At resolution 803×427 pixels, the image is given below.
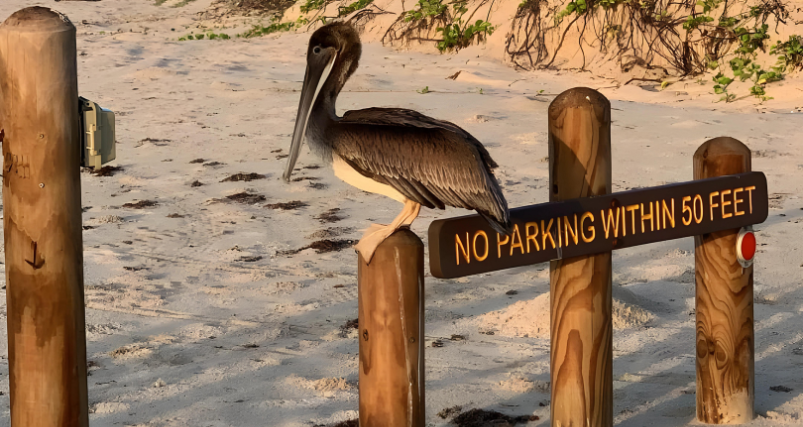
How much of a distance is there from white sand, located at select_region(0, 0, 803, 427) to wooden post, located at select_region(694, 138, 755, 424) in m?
0.14

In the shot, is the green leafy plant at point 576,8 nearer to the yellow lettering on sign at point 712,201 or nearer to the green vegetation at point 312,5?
the green vegetation at point 312,5

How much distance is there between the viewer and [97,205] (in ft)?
22.3

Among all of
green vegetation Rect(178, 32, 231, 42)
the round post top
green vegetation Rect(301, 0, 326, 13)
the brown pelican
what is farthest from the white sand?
green vegetation Rect(301, 0, 326, 13)

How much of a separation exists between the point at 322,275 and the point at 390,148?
275 cm

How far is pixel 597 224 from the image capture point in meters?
2.86

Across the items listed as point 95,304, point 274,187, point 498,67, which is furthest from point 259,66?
point 95,304

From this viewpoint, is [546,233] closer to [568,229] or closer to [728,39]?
[568,229]

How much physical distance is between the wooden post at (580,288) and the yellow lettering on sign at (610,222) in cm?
7

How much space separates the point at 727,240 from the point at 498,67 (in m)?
8.42

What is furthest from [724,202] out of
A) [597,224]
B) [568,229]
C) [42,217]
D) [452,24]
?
[452,24]

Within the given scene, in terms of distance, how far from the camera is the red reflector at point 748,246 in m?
3.31

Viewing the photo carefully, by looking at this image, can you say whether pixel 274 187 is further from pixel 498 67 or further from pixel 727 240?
pixel 498 67

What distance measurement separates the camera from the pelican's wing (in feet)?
9.16

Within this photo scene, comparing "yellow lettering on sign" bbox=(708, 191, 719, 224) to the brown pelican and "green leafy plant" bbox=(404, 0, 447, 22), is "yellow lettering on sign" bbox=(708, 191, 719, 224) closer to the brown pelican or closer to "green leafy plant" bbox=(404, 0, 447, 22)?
the brown pelican
